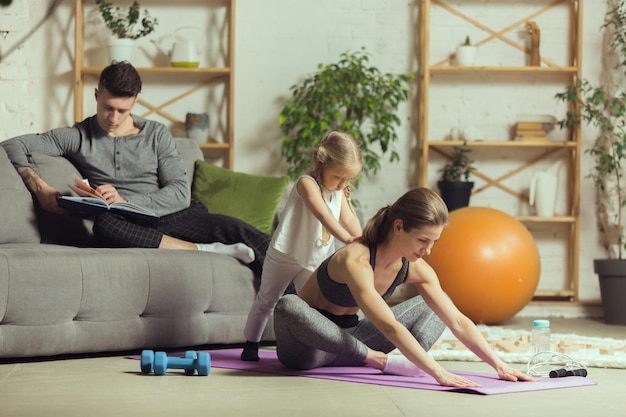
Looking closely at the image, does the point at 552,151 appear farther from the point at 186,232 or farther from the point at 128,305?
the point at 128,305

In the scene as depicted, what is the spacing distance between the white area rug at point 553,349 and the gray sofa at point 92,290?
2.46 ft

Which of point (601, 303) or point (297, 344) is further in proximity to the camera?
point (601, 303)

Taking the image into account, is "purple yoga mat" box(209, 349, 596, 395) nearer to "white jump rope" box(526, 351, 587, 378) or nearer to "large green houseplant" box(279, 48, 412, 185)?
"white jump rope" box(526, 351, 587, 378)

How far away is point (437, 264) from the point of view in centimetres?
440

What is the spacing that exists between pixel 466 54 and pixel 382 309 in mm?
3058

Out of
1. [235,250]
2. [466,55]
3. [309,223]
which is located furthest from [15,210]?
[466,55]

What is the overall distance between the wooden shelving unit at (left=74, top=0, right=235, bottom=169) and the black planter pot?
2165 mm

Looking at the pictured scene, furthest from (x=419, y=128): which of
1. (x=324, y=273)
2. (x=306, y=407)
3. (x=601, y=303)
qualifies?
(x=306, y=407)

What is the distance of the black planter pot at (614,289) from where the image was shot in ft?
15.5

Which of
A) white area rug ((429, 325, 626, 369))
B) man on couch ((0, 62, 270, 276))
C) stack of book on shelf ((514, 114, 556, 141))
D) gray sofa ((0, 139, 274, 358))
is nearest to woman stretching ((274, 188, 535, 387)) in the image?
white area rug ((429, 325, 626, 369))

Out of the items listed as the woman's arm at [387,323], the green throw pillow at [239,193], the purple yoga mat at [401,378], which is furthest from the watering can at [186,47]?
the woman's arm at [387,323]

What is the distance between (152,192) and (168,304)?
637 millimetres

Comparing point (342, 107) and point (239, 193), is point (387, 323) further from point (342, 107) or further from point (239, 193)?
point (342, 107)

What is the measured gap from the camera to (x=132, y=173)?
3.73m
